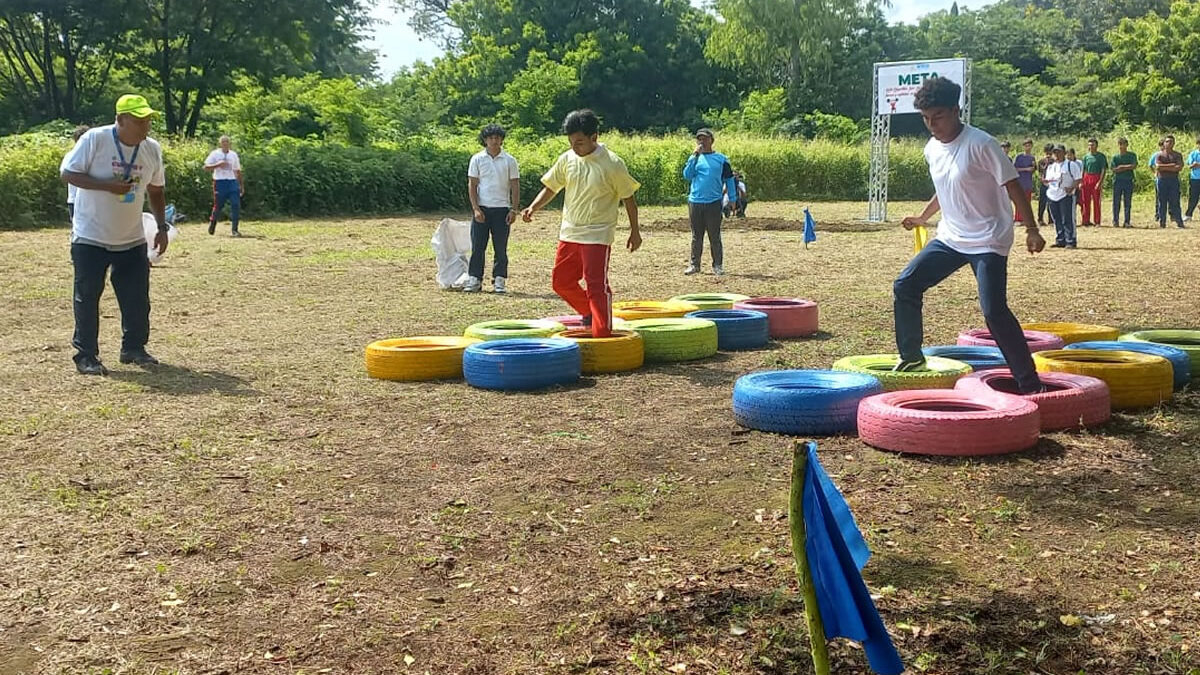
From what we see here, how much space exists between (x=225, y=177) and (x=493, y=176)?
10.5 meters

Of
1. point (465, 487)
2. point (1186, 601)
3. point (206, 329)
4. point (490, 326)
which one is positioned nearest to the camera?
point (1186, 601)

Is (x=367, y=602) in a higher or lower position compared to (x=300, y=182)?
lower

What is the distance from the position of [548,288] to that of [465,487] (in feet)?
29.2

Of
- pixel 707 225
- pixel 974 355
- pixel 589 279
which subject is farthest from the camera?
pixel 707 225

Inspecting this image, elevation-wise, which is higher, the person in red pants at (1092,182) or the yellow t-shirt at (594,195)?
the person in red pants at (1092,182)

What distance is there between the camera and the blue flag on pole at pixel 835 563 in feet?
9.59

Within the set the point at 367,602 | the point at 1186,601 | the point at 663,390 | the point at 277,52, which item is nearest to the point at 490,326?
the point at 663,390

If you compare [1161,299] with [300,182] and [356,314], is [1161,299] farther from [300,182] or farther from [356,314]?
[300,182]

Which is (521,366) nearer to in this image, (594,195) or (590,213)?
(590,213)

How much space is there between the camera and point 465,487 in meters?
5.45

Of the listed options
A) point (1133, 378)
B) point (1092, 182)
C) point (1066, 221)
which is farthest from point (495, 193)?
point (1092, 182)

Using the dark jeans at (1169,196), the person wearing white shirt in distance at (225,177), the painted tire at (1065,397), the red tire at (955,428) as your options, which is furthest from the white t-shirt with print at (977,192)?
the dark jeans at (1169,196)

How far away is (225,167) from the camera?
21.6 metres

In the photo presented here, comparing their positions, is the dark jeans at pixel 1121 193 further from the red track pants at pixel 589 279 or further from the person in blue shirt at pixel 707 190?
the red track pants at pixel 589 279
